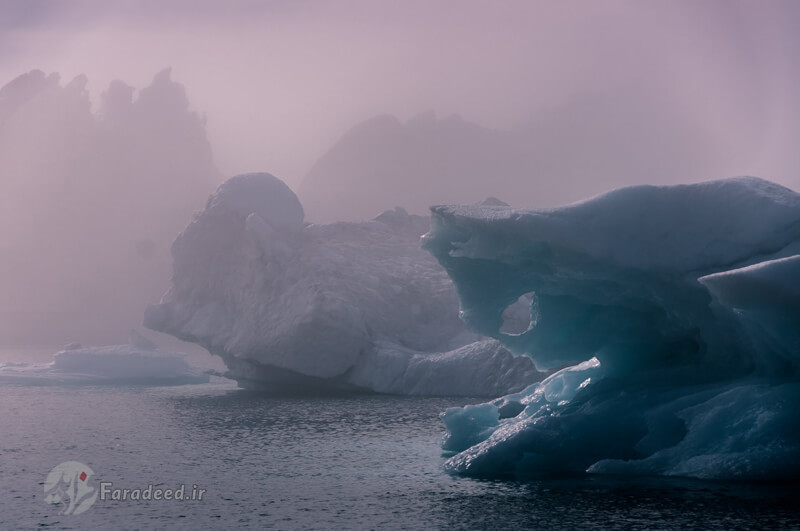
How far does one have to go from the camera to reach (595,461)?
478 inches

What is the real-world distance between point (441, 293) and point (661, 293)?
54.5ft

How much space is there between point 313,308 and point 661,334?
13429 millimetres

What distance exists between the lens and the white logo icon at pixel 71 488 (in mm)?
10688

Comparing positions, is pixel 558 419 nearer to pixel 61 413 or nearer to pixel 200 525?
pixel 200 525

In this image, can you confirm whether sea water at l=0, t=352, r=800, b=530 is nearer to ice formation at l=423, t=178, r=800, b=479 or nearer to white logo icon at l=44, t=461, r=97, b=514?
Answer: white logo icon at l=44, t=461, r=97, b=514

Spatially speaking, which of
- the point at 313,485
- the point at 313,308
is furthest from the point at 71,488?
the point at 313,308

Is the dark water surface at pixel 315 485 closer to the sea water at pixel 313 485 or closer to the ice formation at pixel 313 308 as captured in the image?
the sea water at pixel 313 485

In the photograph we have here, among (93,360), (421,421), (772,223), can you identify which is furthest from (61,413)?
(772,223)

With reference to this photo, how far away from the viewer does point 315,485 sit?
11.4 metres

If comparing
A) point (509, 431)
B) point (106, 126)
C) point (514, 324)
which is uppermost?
point (106, 126)

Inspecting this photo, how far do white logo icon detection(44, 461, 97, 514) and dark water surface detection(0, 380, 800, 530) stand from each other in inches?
6.0
